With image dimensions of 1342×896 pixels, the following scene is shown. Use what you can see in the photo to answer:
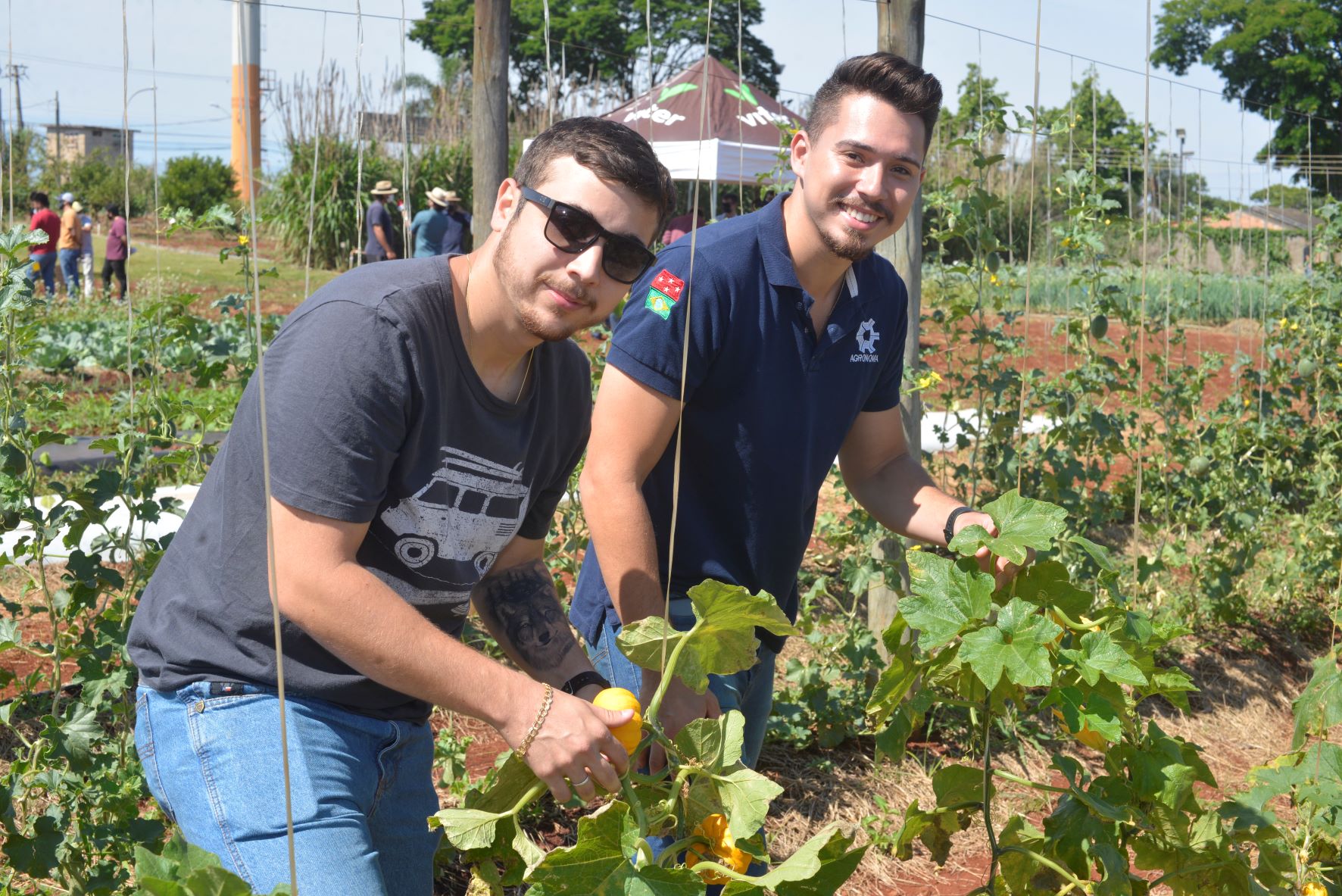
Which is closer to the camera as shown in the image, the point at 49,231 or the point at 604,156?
the point at 604,156

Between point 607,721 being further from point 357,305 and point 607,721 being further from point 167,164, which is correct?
point 167,164

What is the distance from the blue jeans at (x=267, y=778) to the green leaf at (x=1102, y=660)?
2.95 feet

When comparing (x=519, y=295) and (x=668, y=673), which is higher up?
(x=519, y=295)

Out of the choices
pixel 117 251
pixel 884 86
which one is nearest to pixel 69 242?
pixel 117 251

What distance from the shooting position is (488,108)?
13.3 feet

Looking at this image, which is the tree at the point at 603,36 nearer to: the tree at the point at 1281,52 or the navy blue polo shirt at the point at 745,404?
the tree at the point at 1281,52

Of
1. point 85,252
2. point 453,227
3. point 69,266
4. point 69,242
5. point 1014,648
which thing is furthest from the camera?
point 85,252

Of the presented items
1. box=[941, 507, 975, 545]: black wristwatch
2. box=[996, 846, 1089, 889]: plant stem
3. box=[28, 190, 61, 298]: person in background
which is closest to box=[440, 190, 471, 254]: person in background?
box=[28, 190, 61, 298]: person in background

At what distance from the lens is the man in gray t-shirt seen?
1.45 m

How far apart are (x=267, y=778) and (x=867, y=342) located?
125 cm

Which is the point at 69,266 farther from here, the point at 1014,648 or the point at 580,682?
the point at 1014,648

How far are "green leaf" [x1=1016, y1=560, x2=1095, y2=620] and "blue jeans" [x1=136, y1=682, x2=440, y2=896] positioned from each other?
0.90 metres

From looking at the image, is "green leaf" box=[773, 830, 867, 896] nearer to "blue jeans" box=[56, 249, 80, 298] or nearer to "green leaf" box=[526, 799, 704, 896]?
"green leaf" box=[526, 799, 704, 896]

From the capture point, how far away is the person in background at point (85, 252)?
1430 cm
